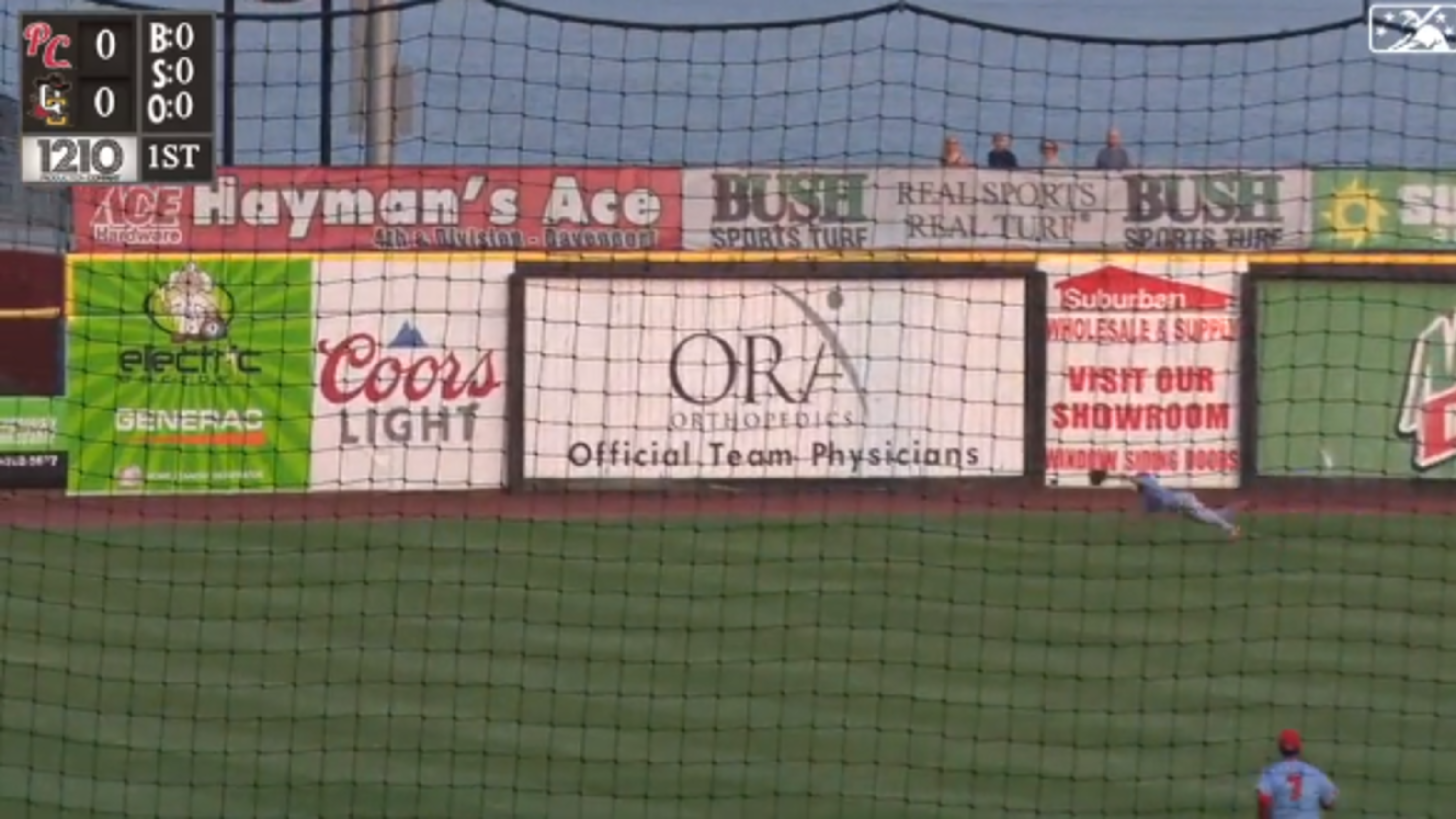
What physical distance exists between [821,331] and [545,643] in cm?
560

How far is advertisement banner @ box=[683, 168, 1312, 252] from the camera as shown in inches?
704

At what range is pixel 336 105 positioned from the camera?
68.0ft

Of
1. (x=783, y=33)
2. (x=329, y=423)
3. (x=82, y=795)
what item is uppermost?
(x=783, y=33)

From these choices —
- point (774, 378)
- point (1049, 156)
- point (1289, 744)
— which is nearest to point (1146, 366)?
point (1049, 156)

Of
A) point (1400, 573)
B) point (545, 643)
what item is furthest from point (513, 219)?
point (1400, 573)

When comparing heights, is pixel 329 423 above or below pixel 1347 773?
above

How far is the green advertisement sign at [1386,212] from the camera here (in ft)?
57.7

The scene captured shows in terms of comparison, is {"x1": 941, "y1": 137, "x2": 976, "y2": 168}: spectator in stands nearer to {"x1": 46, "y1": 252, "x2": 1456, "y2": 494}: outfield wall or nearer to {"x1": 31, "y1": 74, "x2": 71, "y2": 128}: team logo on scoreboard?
{"x1": 46, "y1": 252, "x2": 1456, "y2": 494}: outfield wall

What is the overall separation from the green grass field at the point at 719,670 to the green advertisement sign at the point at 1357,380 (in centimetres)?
131

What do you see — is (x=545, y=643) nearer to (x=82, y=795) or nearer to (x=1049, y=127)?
(x=82, y=795)

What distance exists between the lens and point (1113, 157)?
719 inches

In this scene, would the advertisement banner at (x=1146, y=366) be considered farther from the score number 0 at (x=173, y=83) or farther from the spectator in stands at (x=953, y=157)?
the score number 0 at (x=173, y=83)

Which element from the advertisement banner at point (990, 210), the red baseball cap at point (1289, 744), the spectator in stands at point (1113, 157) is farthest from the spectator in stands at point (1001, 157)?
the red baseball cap at point (1289, 744)

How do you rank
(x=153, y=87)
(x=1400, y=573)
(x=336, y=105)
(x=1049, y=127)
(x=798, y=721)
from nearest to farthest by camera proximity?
(x=153, y=87) < (x=798, y=721) < (x=1400, y=573) < (x=336, y=105) < (x=1049, y=127)
